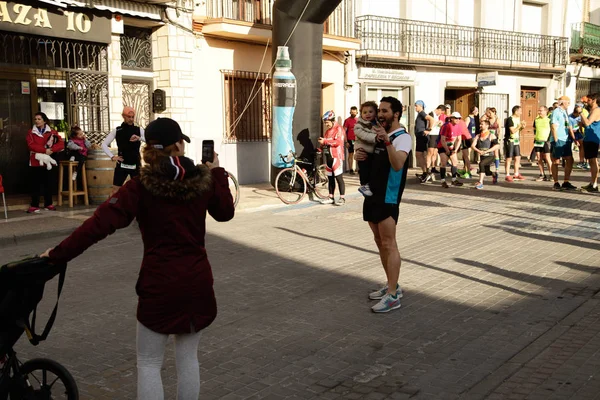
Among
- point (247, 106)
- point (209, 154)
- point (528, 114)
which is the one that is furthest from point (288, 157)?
point (528, 114)

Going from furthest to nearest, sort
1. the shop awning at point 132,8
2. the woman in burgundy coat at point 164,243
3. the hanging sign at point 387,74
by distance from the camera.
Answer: the hanging sign at point 387,74 → the shop awning at point 132,8 → the woman in burgundy coat at point 164,243

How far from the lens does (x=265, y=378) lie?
14.8 ft

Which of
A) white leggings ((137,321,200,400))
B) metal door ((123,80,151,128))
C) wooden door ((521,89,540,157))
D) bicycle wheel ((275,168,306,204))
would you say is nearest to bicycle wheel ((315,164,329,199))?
bicycle wheel ((275,168,306,204))

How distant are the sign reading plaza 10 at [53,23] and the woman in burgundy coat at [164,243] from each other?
34.5 ft

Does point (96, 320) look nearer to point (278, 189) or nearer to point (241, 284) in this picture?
point (241, 284)

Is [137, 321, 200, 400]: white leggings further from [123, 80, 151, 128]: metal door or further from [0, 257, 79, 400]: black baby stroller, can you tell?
[123, 80, 151, 128]: metal door

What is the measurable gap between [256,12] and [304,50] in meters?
3.59

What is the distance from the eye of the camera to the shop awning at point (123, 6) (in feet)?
42.9

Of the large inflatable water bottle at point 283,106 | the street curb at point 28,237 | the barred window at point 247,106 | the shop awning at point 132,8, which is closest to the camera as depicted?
the street curb at point 28,237

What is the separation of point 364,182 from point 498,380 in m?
2.47

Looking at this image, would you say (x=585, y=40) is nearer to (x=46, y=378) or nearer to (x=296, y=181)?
(x=296, y=181)

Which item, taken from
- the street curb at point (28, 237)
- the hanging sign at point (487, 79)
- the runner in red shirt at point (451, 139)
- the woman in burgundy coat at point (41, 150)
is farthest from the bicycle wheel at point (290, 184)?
the hanging sign at point (487, 79)

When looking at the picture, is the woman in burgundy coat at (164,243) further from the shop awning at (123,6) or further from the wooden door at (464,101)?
the wooden door at (464,101)

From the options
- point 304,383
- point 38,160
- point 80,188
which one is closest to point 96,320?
point 304,383
